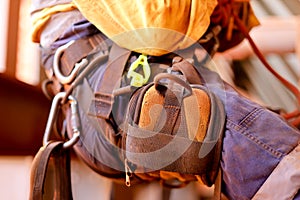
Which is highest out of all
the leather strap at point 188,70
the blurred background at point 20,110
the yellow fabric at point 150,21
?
the yellow fabric at point 150,21

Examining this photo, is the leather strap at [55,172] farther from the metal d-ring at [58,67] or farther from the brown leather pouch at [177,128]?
the brown leather pouch at [177,128]

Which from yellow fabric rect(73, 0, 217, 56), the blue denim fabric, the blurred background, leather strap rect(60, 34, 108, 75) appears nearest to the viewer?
the blue denim fabric

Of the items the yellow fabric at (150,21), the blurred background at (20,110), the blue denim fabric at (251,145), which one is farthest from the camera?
the blurred background at (20,110)

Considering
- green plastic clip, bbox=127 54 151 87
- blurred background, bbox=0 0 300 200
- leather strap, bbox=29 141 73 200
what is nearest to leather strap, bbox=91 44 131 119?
green plastic clip, bbox=127 54 151 87

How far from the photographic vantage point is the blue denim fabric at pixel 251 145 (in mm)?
717

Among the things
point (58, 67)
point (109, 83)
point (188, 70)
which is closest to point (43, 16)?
point (58, 67)

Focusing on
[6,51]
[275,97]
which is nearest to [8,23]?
[6,51]

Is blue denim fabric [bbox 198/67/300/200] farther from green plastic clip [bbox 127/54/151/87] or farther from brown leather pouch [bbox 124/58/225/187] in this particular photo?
green plastic clip [bbox 127/54/151/87]

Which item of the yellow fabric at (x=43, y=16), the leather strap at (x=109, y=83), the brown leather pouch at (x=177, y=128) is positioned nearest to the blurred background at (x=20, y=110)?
the yellow fabric at (x=43, y=16)

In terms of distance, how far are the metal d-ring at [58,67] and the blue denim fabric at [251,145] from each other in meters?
0.30

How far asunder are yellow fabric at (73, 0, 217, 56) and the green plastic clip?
0.02m

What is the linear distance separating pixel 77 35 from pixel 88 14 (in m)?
0.08

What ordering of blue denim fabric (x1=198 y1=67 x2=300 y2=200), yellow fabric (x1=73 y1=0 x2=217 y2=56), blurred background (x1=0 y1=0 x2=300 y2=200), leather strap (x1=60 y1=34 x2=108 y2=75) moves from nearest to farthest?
blue denim fabric (x1=198 y1=67 x2=300 y2=200), yellow fabric (x1=73 y1=0 x2=217 y2=56), leather strap (x1=60 y1=34 x2=108 y2=75), blurred background (x1=0 y1=0 x2=300 y2=200)

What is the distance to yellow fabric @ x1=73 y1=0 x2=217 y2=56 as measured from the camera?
819mm
